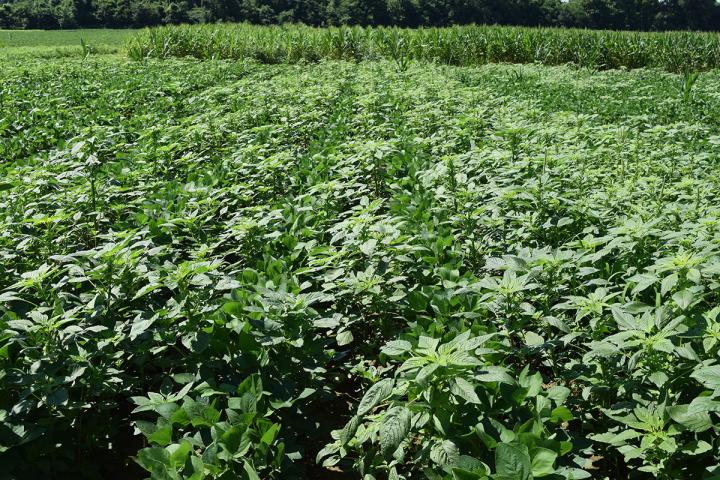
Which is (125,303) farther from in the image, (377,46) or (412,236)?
(377,46)

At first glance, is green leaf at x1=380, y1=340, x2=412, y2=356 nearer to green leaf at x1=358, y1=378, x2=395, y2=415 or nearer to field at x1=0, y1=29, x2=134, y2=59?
green leaf at x1=358, y1=378, x2=395, y2=415

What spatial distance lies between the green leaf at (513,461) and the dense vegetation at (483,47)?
784 inches

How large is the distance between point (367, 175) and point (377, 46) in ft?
57.6

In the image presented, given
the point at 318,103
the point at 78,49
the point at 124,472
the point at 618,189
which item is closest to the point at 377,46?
the point at 318,103

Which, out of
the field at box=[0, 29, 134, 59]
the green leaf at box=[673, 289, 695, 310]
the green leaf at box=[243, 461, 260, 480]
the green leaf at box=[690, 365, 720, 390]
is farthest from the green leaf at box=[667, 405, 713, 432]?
the field at box=[0, 29, 134, 59]

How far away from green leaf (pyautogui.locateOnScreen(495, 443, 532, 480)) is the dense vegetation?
19904mm

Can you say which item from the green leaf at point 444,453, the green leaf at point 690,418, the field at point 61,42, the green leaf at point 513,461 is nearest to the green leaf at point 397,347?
the green leaf at point 444,453

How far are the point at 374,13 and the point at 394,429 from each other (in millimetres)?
49352

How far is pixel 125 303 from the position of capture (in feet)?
9.37

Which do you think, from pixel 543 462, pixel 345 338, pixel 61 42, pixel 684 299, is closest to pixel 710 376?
pixel 684 299

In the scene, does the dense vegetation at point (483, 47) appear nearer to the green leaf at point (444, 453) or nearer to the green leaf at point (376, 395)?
the green leaf at point (376, 395)

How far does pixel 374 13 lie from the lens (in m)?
47.3

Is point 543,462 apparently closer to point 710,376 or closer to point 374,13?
point 710,376

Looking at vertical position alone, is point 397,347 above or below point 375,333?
above
